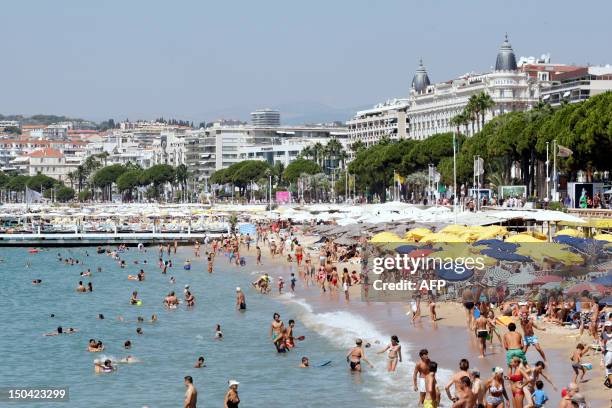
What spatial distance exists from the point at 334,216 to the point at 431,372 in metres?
54.3

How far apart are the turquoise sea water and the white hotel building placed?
79954 millimetres

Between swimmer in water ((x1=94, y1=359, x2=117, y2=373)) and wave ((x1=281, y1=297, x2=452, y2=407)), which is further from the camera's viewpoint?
swimmer in water ((x1=94, y1=359, x2=117, y2=373))

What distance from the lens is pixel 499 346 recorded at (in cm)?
2792

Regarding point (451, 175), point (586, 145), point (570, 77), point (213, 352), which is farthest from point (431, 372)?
point (570, 77)

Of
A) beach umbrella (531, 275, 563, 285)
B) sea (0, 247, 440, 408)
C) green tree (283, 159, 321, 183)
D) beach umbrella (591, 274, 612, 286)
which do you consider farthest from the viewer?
green tree (283, 159, 321, 183)

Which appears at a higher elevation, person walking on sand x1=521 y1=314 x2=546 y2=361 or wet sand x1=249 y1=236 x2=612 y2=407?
person walking on sand x1=521 y1=314 x2=546 y2=361

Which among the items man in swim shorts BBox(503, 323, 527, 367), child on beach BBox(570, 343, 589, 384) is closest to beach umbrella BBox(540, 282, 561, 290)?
child on beach BBox(570, 343, 589, 384)

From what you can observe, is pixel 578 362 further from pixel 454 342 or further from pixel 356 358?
pixel 454 342

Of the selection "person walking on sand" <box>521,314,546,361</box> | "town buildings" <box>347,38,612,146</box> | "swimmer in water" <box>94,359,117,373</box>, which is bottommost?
"swimmer in water" <box>94,359,117,373</box>

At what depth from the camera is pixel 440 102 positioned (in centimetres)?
14725

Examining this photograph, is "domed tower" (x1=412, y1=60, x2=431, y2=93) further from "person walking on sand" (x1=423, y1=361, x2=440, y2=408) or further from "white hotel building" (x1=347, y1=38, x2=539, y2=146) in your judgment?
"person walking on sand" (x1=423, y1=361, x2=440, y2=408)

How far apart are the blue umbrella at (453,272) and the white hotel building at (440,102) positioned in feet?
320

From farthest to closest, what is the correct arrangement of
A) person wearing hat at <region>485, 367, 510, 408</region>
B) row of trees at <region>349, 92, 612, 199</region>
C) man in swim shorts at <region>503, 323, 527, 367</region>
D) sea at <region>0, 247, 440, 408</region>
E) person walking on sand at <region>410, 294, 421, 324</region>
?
1. row of trees at <region>349, 92, 612, 199</region>
2. person walking on sand at <region>410, 294, 421, 324</region>
3. sea at <region>0, 247, 440, 408</region>
4. man in swim shorts at <region>503, 323, 527, 367</region>
5. person wearing hat at <region>485, 367, 510, 408</region>

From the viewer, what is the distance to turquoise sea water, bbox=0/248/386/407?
25.8 meters
